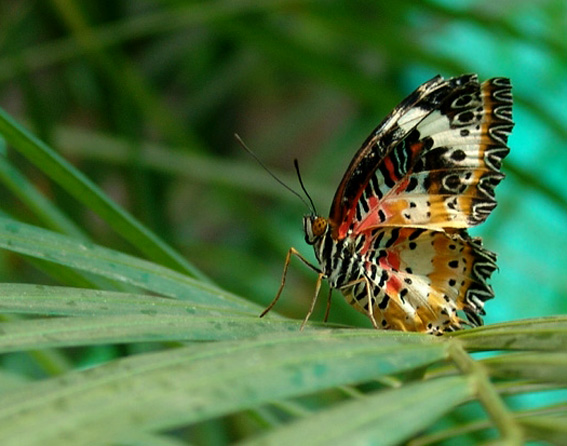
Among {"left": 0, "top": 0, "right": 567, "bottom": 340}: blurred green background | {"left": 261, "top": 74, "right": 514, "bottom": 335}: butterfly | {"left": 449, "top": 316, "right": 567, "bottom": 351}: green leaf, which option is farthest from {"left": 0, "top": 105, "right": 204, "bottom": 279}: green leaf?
{"left": 0, "top": 0, "right": 567, "bottom": 340}: blurred green background

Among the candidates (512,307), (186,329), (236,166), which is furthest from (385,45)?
(512,307)

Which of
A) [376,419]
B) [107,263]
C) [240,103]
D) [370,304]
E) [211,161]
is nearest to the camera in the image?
[376,419]

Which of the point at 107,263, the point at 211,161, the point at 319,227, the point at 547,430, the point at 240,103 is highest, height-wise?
the point at 240,103

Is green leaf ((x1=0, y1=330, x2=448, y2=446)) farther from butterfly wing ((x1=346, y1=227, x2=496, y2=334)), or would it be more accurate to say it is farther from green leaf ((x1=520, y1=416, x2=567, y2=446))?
butterfly wing ((x1=346, y1=227, x2=496, y2=334))

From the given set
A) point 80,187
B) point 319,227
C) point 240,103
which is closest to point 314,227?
point 319,227

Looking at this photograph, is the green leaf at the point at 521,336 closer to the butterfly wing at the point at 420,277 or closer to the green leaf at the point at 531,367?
the green leaf at the point at 531,367

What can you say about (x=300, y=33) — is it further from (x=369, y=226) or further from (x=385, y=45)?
(x=369, y=226)

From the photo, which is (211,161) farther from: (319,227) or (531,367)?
(531,367)
